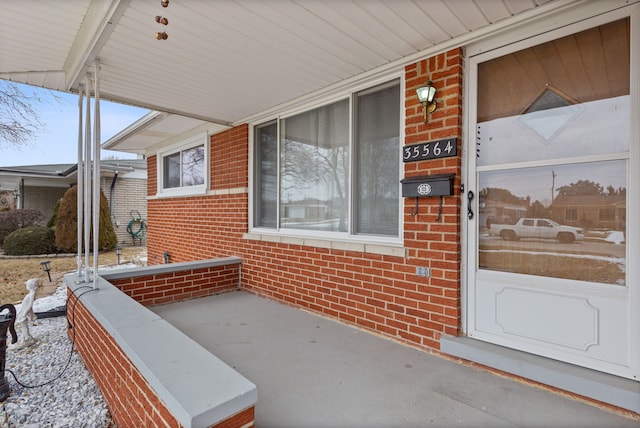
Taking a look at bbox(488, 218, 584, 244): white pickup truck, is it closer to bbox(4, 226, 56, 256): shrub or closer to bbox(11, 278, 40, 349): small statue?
bbox(11, 278, 40, 349): small statue

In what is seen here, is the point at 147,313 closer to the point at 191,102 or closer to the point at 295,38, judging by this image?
the point at 295,38

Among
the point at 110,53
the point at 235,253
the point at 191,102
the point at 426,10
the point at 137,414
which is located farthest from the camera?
the point at 235,253

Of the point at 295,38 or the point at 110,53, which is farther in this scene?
the point at 110,53

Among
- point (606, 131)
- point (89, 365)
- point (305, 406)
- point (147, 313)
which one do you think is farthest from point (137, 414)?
point (606, 131)

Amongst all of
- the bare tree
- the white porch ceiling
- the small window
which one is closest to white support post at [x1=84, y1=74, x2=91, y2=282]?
the white porch ceiling

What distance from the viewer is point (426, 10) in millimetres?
2203

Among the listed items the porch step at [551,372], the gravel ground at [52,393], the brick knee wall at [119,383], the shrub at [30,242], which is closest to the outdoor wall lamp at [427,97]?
the porch step at [551,372]

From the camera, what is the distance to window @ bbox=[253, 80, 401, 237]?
127 inches

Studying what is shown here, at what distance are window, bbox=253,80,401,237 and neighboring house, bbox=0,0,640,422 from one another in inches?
0.9

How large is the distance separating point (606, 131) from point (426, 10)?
1.43m

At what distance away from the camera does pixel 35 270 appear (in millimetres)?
7707

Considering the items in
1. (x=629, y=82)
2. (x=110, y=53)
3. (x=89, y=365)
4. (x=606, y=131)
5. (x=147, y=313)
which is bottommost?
(x=89, y=365)

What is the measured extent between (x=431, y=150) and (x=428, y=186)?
1.03ft

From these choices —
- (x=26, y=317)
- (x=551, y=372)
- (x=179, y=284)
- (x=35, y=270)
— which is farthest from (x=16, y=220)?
(x=551, y=372)
